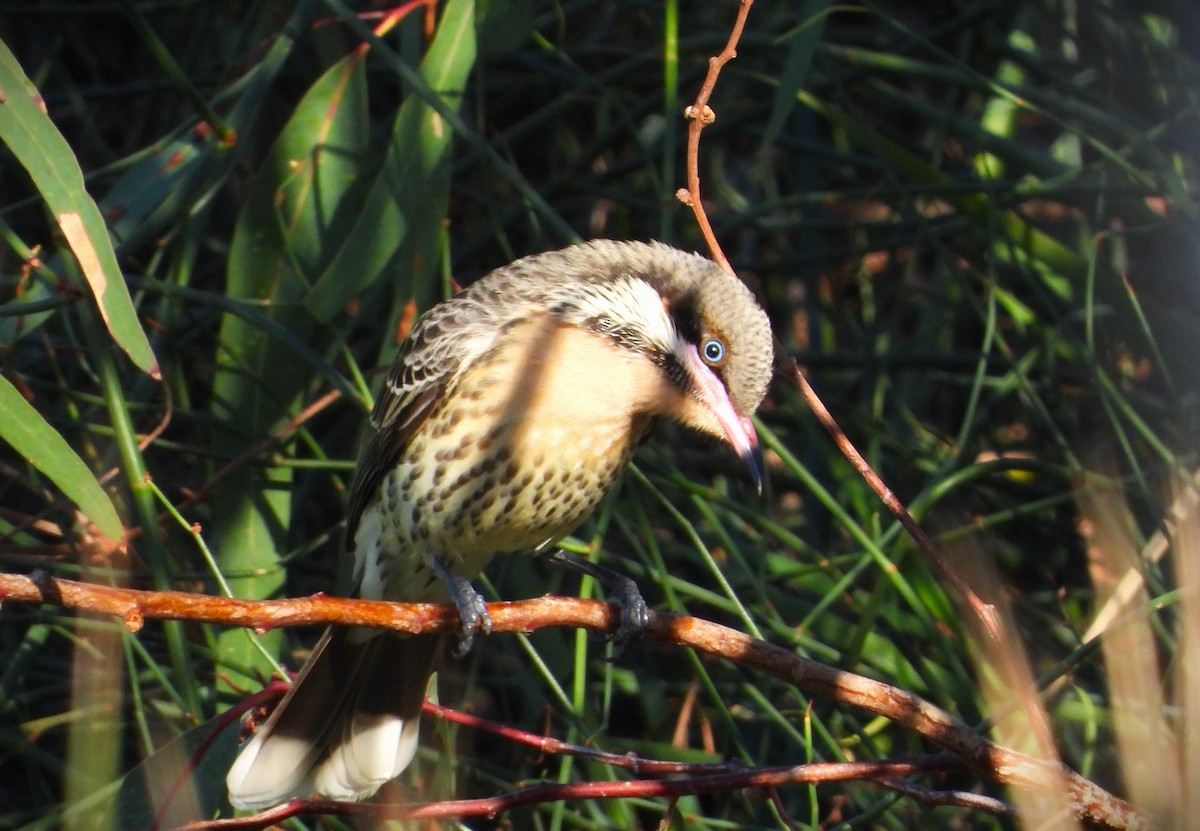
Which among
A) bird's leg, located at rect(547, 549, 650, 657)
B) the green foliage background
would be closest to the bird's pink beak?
the green foliage background

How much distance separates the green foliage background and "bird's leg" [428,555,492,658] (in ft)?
0.64

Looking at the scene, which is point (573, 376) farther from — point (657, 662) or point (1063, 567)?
point (1063, 567)

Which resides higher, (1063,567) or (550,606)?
(550,606)

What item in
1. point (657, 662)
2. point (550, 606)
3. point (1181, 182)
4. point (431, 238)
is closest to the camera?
point (550, 606)

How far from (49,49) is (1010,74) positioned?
2886 mm

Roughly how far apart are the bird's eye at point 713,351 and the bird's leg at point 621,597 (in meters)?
0.46

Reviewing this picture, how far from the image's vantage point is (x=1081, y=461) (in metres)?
3.94

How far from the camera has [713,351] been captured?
8.79 feet

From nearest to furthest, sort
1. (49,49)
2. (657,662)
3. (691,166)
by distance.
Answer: (691,166) < (657,662) < (49,49)

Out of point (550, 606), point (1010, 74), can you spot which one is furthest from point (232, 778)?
point (1010, 74)

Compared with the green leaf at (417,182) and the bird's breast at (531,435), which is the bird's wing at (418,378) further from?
the green leaf at (417,182)

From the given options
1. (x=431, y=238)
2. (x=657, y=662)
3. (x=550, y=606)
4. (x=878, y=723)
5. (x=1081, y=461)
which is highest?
(x=431, y=238)

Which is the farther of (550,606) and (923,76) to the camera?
(923,76)

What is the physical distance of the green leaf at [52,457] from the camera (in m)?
2.20
